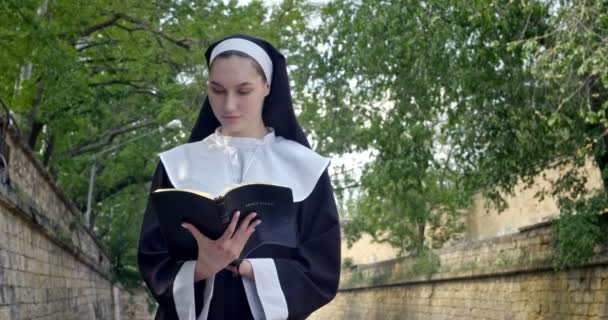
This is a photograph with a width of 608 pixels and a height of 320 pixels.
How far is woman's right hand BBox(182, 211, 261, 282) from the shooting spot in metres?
3.48

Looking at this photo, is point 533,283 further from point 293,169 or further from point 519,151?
point 293,169

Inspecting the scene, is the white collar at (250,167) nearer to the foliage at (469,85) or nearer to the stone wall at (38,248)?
the stone wall at (38,248)

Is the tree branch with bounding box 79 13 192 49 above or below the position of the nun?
above

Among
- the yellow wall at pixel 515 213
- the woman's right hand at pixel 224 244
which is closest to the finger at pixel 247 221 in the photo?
the woman's right hand at pixel 224 244

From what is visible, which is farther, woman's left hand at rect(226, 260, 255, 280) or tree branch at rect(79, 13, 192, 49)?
tree branch at rect(79, 13, 192, 49)

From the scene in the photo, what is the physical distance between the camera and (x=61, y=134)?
19.2 metres

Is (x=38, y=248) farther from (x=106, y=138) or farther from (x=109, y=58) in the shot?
(x=106, y=138)

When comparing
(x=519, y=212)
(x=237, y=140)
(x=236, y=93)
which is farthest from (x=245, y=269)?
(x=519, y=212)

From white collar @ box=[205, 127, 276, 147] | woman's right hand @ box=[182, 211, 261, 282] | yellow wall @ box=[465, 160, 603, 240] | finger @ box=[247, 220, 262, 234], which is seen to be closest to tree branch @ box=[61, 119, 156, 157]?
yellow wall @ box=[465, 160, 603, 240]

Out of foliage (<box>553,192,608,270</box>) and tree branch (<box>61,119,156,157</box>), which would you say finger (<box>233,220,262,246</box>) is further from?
tree branch (<box>61,119,156,157</box>)

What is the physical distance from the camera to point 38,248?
13398 millimetres

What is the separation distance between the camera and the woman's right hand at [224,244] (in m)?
3.48

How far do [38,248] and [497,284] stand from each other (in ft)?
34.7

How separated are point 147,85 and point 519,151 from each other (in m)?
9.61
